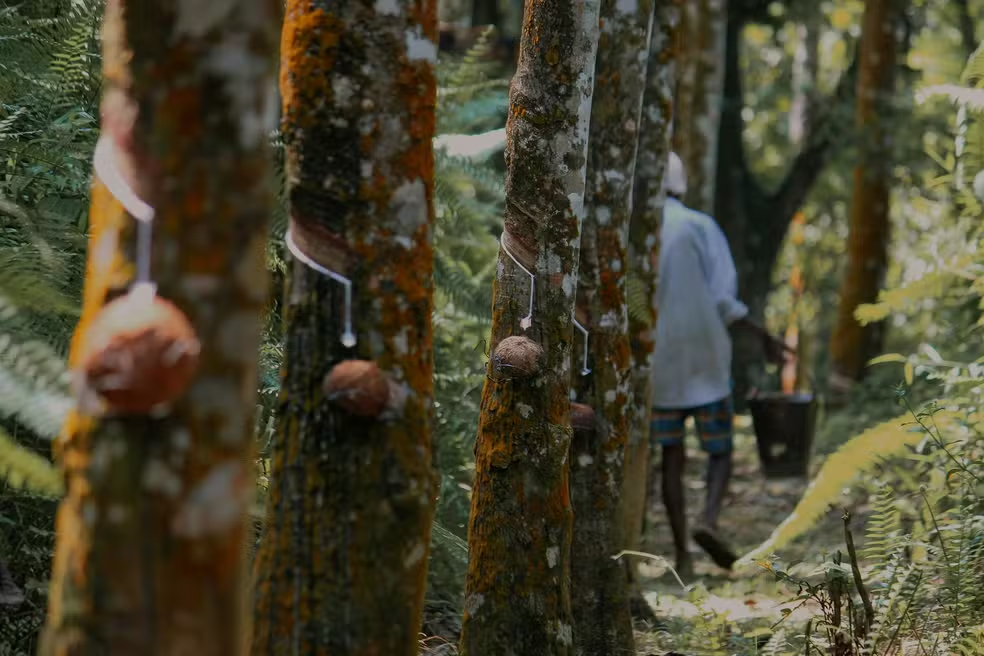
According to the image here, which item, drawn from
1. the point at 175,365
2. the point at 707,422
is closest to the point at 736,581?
the point at 707,422

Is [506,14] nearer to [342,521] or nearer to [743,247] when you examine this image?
[743,247]

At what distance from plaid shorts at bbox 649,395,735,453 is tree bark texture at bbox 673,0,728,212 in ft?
6.19

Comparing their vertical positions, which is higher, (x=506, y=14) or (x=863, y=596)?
(x=506, y=14)

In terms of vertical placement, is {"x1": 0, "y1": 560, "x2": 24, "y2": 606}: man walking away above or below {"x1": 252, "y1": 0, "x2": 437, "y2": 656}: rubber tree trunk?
below

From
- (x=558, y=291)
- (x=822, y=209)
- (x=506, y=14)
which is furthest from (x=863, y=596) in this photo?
(x=822, y=209)

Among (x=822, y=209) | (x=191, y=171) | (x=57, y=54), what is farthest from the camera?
(x=822, y=209)

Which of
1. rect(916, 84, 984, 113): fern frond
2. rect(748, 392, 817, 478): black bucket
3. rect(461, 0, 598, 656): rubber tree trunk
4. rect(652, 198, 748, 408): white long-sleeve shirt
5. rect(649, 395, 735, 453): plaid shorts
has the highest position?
rect(916, 84, 984, 113): fern frond

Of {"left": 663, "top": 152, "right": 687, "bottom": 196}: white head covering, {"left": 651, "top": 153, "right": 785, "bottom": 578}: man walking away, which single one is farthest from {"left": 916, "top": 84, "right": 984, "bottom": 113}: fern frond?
{"left": 651, "top": 153, "right": 785, "bottom": 578}: man walking away

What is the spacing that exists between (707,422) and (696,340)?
565mm

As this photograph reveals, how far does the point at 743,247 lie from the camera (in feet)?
50.0

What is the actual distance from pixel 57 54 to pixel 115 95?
323cm

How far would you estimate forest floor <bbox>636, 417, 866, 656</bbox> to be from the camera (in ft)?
14.2

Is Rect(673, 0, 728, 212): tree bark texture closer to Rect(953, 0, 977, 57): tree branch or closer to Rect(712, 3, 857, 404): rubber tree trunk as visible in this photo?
Rect(712, 3, 857, 404): rubber tree trunk

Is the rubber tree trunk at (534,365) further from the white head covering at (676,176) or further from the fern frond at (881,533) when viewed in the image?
the white head covering at (676,176)
